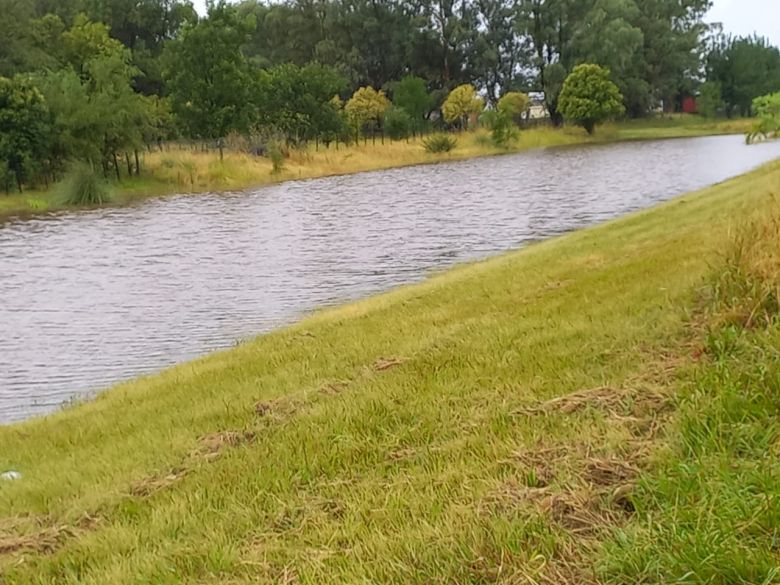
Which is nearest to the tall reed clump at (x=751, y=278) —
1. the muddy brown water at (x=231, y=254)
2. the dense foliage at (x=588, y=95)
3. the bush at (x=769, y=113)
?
the muddy brown water at (x=231, y=254)

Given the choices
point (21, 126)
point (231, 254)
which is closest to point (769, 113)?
point (231, 254)

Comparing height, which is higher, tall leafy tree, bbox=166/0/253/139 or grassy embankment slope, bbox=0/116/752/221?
tall leafy tree, bbox=166/0/253/139

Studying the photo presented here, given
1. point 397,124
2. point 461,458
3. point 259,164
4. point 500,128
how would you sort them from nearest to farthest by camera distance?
point 461,458 → point 259,164 → point 500,128 → point 397,124

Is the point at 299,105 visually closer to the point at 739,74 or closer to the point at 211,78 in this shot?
the point at 211,78

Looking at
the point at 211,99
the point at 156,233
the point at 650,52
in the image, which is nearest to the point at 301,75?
the point at 211,99

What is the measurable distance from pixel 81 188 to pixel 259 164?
12.2 metres

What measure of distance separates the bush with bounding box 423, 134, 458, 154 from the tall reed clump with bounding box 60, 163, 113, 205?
2883 cm

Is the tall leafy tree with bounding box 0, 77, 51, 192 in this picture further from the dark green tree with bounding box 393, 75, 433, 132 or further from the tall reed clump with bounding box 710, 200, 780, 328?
the dark green tree with bounding box 393, 75, 433, 132

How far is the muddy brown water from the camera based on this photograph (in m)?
10.6

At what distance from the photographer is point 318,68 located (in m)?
56.3

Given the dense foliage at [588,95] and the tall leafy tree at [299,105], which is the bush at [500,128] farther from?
the tall leafy tree at [299,105]

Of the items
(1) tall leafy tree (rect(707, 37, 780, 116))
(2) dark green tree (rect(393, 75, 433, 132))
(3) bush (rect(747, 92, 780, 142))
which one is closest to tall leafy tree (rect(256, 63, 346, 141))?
(2) dark green tree (rect(393, 75, 433, 132))

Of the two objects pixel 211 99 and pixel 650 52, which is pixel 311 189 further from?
pixel 650 52

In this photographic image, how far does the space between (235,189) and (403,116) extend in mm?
26382
